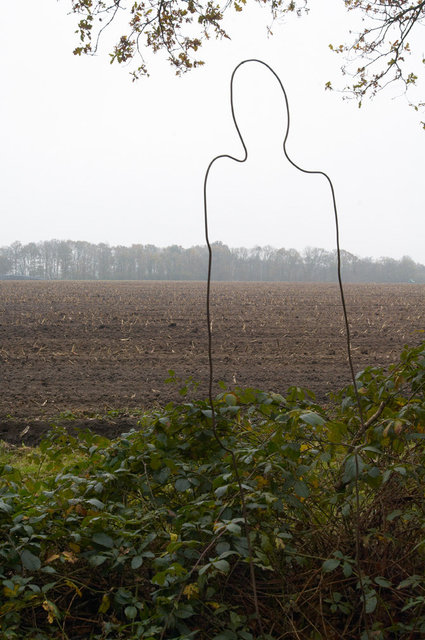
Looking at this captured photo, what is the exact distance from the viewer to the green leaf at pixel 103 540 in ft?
7.61

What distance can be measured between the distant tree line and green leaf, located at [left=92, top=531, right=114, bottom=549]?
6361cm

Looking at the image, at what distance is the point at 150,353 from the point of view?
1288 cm

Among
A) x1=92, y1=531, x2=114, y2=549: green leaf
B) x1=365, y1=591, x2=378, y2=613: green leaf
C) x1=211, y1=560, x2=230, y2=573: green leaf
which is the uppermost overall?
x1=211, y1=560, x2=230, y2=573: green leaf

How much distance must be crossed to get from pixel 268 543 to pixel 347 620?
0.54m

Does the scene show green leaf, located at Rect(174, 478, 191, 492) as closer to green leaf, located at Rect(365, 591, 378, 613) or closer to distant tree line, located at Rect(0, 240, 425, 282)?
green leaf, located at Rect(365, 591, 378, 613)

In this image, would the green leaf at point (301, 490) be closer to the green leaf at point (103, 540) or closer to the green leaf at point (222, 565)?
the green leaf at point (222, 565)

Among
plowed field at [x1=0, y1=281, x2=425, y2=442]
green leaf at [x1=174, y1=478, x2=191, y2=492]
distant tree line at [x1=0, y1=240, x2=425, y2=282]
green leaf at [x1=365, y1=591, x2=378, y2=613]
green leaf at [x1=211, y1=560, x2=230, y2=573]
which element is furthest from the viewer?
distant tree line at [x1=0, y1=240, x2=425, y2=282]

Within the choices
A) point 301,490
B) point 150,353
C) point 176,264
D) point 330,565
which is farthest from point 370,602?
point 176,264

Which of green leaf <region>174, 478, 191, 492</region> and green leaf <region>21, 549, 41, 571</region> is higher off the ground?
green leaf <region>174, 478, 191, 492</region>

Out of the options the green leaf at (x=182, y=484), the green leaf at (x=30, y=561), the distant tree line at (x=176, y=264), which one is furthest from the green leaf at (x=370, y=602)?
the distant tree line at (x=176, y=264)

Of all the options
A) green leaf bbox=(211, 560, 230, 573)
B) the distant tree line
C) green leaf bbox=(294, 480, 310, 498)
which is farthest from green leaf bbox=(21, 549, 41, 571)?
the distant tree line

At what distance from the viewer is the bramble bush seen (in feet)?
7.25

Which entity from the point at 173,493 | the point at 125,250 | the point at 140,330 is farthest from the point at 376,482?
the point at 125,250

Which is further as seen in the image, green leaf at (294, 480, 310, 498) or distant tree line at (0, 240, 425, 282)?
distant tree line at (0, 240, 425, 282)
